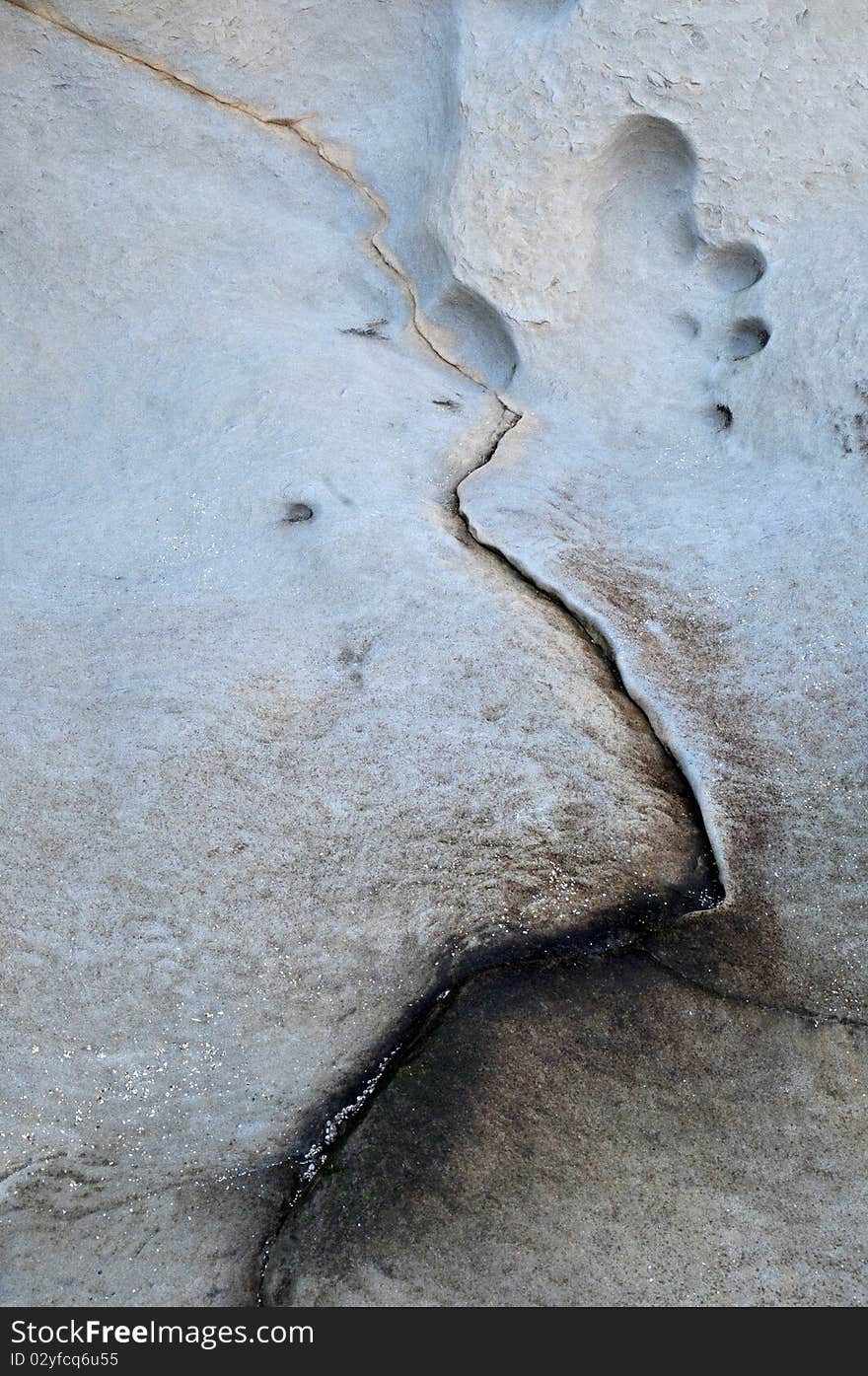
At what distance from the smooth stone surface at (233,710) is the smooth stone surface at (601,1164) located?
0.12 m

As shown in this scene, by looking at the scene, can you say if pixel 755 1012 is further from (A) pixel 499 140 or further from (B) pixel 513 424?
(A) pixel 499 140

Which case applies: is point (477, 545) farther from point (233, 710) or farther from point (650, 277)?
point (650, 277)

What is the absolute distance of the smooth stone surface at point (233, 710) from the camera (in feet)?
5.23

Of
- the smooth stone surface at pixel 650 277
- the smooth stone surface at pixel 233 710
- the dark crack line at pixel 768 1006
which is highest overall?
the smooth stone surface at pixel 650 277

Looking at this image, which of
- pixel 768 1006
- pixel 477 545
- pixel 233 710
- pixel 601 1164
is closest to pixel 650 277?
pixel 477 545

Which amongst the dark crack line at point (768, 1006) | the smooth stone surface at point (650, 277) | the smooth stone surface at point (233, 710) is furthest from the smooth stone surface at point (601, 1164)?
the smooth stone surface at point (650, 277)

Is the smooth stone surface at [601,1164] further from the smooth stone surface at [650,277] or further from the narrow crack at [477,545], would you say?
the smooth stone surface at [650,277]

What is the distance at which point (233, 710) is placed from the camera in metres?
1.94

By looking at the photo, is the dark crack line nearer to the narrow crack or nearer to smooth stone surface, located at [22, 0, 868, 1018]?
the narrow crack

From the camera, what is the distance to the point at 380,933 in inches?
66.4

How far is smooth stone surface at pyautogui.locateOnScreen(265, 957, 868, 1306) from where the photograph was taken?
1.37 m

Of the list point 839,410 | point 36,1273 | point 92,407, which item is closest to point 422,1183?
point 36,1273

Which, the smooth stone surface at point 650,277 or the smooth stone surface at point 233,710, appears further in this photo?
the smooth stone surface at point 650,277

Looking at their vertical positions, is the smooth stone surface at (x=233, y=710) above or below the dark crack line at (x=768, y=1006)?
below
